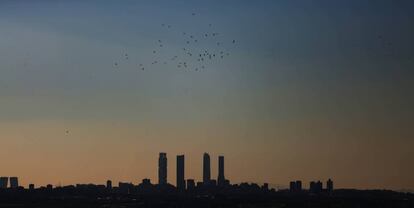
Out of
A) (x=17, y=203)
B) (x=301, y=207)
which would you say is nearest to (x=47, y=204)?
(x=17, y=203)

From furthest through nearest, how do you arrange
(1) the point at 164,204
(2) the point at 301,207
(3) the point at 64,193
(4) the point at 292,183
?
(4) the point at 292,183, (3) the point at 64,193, (1) the point at 164,204, (2) the point at 301,207

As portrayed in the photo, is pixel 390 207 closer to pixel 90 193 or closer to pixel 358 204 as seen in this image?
pixel 358 204

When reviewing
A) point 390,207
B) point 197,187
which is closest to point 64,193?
point 197,187

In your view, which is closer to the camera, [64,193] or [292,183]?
[64,193]

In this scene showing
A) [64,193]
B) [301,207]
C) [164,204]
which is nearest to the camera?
[301,207]

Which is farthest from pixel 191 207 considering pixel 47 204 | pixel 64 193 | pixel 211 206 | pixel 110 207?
pixel 64 193

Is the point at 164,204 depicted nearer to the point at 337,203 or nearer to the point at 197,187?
the point at 337,203

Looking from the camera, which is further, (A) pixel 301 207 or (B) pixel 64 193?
(B) pixel 64 193

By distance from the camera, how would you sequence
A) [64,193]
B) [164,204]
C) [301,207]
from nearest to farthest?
[301,207], [164,204], [64,193]
